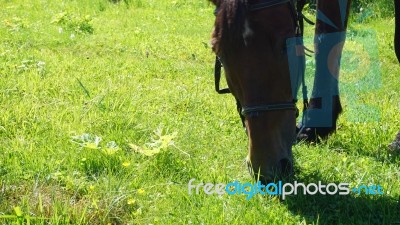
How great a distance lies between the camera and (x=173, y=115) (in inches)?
158

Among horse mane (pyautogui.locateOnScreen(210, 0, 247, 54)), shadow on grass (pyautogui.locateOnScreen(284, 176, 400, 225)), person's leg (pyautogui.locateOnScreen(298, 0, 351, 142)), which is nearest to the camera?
horse mane (pyautogui.locateOnScreen(210, 0, 247, 54))

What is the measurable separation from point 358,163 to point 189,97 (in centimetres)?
169

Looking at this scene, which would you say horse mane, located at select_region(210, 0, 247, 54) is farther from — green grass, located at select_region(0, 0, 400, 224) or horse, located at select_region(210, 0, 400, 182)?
green grass, located at select_region(0, 0, 400, 224)

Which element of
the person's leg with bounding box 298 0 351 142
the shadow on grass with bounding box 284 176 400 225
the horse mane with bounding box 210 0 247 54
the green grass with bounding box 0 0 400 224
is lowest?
the shadow on grass with bounding box 284 176 400 225

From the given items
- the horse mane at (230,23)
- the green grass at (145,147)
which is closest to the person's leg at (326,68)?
the green grass at (145,147)

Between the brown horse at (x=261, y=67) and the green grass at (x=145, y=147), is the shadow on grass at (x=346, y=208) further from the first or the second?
the brown horse at (x=261, y=67)

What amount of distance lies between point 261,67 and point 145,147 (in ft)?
3.90

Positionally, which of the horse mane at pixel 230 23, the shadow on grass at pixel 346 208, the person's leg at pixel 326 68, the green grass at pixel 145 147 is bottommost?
the shadow on grass at pixel 346 208

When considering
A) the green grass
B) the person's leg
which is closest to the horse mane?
the green grass

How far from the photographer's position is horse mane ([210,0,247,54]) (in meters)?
2.17

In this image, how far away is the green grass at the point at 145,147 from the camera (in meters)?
2.52

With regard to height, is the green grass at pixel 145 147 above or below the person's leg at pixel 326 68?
below

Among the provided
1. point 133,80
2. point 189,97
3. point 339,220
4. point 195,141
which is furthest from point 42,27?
point 339,220

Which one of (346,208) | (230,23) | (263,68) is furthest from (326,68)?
(230,23)
